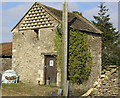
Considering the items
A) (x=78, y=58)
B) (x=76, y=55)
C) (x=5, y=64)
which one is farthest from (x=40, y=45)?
(x=5, y=64)

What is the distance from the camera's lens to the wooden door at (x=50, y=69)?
42.9 ft

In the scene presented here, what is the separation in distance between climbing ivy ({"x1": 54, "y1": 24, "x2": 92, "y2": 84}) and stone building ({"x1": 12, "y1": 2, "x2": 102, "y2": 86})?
445 mm

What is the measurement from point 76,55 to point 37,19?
371cm

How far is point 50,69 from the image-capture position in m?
13.3

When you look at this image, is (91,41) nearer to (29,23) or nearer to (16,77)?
(29,23)

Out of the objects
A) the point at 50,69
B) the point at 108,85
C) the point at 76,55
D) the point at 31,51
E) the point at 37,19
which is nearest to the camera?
the point at 108,85

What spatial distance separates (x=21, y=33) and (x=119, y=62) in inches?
333

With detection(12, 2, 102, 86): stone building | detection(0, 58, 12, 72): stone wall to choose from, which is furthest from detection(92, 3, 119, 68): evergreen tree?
detection(0, 58, 12, 72): stone wall

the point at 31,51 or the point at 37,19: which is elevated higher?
the point at 37,19

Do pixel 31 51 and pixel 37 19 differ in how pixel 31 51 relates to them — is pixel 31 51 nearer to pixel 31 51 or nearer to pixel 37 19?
pixel 31 51

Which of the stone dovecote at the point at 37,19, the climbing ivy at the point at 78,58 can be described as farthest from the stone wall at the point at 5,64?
the climbing ivy at the point at 78,58

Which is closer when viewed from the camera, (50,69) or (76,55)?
(76,55)

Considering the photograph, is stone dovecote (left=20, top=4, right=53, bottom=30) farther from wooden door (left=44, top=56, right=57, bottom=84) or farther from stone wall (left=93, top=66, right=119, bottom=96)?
stone wall (left=93, top=66, right=119, bottom=96)

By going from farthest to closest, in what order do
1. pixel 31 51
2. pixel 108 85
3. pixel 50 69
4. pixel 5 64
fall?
pixel 5 64 < pixel 31 51 < pixel 50 69 < pixel 108 85
